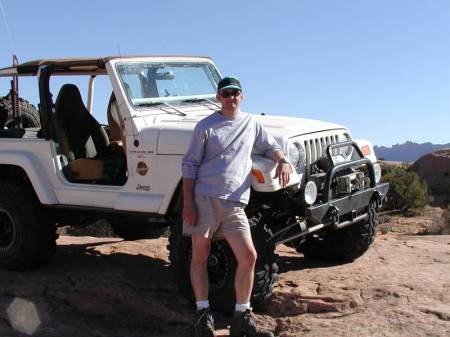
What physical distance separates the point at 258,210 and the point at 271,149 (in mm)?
626

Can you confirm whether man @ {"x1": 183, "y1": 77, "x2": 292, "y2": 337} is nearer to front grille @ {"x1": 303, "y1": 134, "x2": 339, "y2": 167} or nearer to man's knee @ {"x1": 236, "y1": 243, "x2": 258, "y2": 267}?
man's knee @ {"x1": 236, "y1": 243, "x2": 258, "y2": 267}

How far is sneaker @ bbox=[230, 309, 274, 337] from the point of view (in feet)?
13.6

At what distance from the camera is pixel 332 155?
547 centimetres

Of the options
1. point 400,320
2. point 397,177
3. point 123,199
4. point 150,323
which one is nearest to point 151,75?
point 123,199

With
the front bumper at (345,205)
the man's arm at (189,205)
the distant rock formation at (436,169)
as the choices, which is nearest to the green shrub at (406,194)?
the distant rock formation at (436,169)

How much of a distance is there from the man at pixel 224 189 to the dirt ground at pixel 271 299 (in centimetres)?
72

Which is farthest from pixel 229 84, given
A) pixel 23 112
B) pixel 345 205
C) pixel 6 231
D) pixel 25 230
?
pixel 23 112

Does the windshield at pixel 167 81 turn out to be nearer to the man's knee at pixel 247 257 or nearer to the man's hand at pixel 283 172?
the man's hand at pixel 283 172

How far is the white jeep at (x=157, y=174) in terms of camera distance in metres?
4.89

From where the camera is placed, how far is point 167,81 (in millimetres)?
6191

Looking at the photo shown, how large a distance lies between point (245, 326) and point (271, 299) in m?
1.14

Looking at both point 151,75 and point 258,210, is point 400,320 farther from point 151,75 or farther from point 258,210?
point 151,75

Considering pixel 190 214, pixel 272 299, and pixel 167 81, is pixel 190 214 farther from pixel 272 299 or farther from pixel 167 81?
pixel 167 81

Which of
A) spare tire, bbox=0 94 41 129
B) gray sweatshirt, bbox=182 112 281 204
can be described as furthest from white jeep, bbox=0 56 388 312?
spare tire, bbox=0 94 41 129
